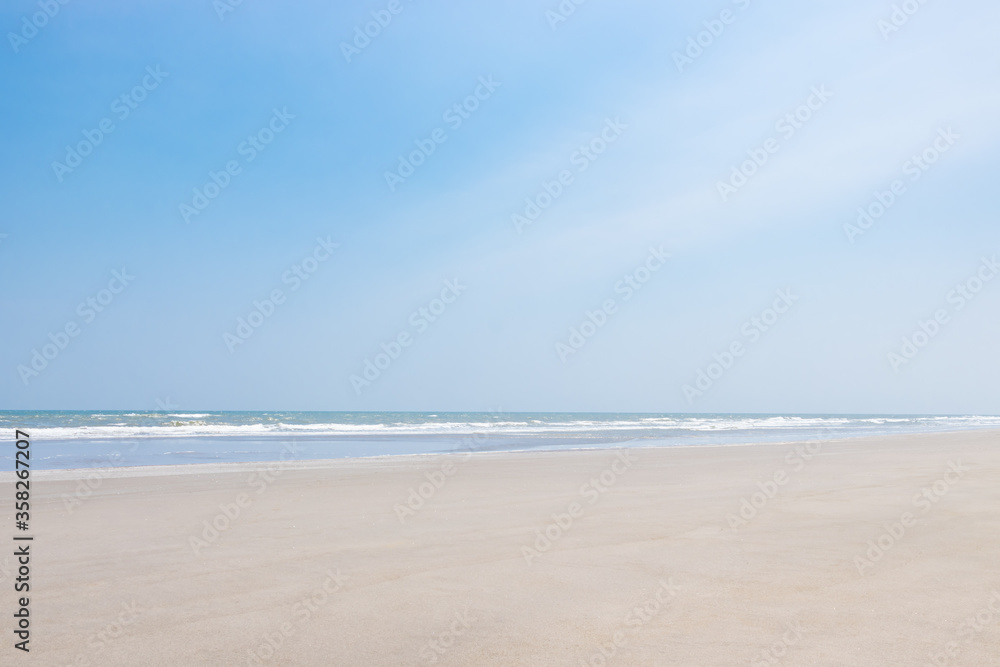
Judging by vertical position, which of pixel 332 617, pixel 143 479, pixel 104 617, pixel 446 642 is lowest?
pixel 446 642

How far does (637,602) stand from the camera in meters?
4.62

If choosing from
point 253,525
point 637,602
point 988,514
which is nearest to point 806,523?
point 988,514

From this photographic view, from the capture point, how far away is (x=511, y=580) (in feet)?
17.0

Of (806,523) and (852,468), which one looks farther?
(852,468)

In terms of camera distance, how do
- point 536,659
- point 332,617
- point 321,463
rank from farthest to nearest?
point 321,463
point 332,617
point 536,659

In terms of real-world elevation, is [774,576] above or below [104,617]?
below

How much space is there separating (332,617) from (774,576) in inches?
127

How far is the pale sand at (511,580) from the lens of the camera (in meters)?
3.87

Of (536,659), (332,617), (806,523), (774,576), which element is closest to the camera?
(536,659)

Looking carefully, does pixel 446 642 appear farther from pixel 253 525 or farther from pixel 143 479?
pixel 143 479

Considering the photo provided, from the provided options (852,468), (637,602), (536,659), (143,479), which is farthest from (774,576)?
(143,479)

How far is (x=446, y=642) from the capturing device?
3969 millimetres

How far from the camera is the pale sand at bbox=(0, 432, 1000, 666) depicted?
3865 mm

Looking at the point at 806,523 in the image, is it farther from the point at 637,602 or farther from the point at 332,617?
the point at 332,617
